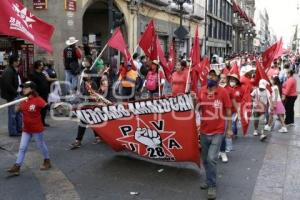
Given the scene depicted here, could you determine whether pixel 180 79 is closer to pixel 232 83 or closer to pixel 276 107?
Answer: pixel 232 83

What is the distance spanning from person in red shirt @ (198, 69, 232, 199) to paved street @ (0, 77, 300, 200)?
1.11 ft

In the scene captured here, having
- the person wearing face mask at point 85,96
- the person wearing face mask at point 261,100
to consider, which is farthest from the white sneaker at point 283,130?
the person wearing face mask at point 85,96

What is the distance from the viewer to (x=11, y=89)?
9.70 m

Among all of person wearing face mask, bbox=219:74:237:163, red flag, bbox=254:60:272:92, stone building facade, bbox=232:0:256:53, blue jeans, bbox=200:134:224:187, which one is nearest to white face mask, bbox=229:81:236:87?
person wearing face mask, bbox=219:74:237:163

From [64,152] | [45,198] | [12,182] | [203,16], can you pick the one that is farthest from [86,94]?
[203,16]

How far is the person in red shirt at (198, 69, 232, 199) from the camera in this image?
621cm

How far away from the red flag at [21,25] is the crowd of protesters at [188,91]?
30.2 inches

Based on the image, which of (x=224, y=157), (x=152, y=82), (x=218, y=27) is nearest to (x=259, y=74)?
(x=224, y=157)

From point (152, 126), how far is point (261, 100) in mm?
4153

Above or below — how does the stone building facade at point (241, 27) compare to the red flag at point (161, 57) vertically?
above

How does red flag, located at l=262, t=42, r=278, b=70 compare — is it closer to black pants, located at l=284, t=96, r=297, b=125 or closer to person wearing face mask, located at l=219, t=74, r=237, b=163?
black pants, located at l=284, t=96, r=297, b=125

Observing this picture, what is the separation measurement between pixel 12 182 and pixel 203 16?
124 ft

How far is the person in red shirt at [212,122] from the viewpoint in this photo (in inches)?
245

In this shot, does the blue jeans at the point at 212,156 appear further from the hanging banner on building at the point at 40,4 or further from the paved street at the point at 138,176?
the hanging banner on building at the point at 40,4
